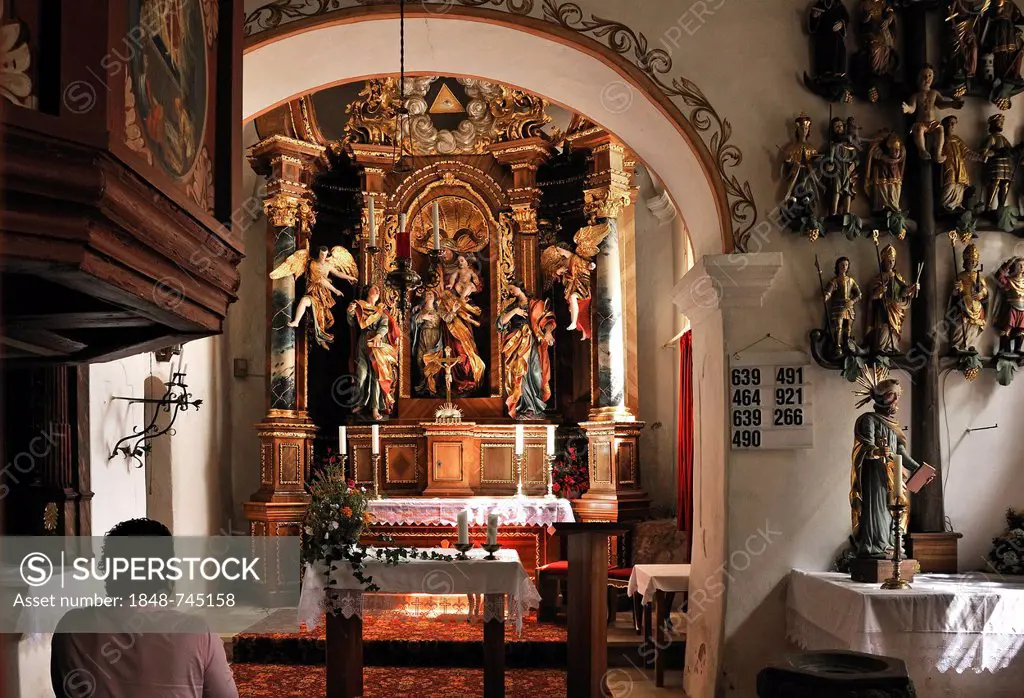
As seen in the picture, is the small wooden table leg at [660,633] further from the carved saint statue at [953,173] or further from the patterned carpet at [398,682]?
the carved saint statue at [953,173]

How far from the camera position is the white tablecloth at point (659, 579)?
7301 mm

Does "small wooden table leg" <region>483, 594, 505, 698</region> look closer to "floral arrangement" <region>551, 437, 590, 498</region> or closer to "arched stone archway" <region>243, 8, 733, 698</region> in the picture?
"arched stone archway" <region>243, 8, 733, 698</region>

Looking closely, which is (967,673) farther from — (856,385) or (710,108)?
(710,108)

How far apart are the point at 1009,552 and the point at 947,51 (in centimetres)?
304

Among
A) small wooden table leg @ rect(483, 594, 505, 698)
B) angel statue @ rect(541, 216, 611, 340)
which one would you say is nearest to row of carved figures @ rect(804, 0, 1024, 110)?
small wooden table leg @ rect(483, 594, 505, 698)

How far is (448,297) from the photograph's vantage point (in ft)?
38.3

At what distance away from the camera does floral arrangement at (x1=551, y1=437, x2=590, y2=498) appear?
1088cm

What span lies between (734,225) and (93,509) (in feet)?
14.5

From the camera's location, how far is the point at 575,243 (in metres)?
11.3

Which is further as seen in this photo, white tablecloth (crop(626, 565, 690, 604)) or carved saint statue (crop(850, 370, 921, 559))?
white tablecloth (crop(626, 565, 690, 604))

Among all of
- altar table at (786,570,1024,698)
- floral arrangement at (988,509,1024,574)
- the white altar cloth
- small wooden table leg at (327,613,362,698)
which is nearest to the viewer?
altar table at (786,570,1024,698)

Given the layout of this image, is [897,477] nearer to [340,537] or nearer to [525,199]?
[340,537]

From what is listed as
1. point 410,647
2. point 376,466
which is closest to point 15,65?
point 410,647

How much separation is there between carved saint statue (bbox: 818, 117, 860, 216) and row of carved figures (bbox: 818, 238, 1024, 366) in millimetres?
357
